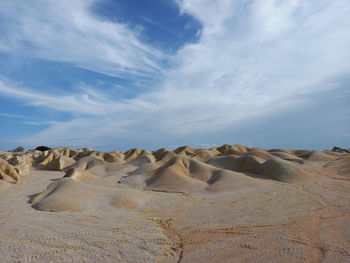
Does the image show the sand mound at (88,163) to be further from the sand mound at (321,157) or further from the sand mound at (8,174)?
the sand mound at (321,157)

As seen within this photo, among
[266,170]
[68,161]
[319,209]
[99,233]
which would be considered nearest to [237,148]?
[266,170]

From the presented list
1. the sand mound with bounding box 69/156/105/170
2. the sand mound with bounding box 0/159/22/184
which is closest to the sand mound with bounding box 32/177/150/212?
the sand mound with bounding box 0/159/22/184

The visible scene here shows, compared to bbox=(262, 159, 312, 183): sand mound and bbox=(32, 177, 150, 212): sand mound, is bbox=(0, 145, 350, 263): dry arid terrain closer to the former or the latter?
bbox=(32, 177, 150, 212): sand mound

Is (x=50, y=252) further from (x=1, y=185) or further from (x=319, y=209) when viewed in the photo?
(x=1, y=185)

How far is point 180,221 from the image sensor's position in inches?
392

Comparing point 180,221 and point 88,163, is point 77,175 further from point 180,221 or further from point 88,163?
point 88,163

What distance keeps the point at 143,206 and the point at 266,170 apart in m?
12.3

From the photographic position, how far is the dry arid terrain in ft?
22.5

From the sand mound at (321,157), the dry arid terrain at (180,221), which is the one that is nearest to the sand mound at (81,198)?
the dry arid terrain at (180,221)

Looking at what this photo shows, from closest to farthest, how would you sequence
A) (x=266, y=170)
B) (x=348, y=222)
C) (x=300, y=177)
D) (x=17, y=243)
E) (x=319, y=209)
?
1. (x=17, y=243)
2. (x=348, y=222)
3. (x=319, y=209)
4. (x=300, y=177)
5. (x=266, y=170)

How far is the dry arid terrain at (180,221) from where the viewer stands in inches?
Answer: 271

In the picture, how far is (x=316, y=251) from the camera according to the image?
22.4 ft

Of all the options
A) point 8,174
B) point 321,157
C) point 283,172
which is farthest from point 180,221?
point 321,157

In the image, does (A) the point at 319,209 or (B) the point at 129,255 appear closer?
(B) the point at 129,255
